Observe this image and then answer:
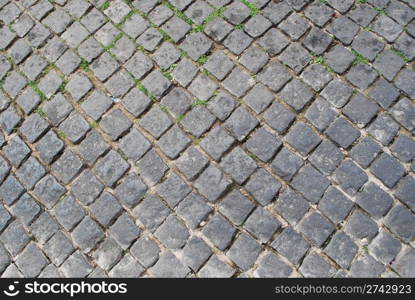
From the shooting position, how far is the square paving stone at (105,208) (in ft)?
12.6

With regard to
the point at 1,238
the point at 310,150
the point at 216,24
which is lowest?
the point at 1,238

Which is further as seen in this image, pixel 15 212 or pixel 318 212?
pixel 15 212

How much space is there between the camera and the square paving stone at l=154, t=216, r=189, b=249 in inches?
146

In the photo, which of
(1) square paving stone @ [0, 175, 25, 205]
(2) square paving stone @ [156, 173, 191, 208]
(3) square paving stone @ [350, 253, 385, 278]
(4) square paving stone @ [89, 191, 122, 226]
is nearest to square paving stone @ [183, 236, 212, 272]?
(2) square paving stone @ [156, 173, 191, 208]

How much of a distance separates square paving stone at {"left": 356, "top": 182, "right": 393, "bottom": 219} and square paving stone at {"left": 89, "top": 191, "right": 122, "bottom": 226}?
2097 millimetres

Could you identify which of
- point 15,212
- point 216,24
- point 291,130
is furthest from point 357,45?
point 15,212

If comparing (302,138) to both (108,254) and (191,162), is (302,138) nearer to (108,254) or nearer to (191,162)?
(191,162)

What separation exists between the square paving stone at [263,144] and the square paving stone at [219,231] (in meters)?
0.67

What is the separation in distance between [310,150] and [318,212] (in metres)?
0.57

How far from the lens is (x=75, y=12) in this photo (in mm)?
4723

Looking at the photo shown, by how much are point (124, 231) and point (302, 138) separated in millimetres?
1784

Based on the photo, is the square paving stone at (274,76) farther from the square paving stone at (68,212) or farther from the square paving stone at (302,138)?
the square paving stone at (68,212)

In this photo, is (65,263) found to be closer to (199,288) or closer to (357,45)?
(199,288)

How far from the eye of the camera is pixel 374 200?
12.2 feet
